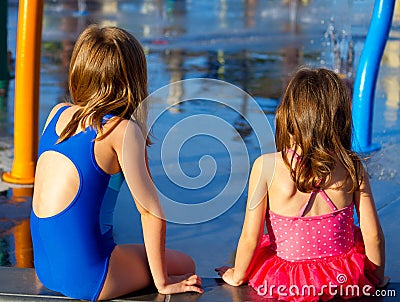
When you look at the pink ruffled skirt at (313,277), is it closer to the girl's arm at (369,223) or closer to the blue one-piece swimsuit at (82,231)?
the girl's arm at (369,223)

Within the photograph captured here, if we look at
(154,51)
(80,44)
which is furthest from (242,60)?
(80,44)

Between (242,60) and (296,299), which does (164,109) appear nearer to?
(242,60)

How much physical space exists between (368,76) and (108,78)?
336cm

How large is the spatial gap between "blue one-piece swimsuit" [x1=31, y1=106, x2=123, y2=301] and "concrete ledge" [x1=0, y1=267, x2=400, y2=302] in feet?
0.33

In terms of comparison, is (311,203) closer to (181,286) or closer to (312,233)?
(312,233)

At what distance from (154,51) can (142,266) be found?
7522 millimetres

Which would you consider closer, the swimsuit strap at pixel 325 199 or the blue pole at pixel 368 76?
the swimsuit strap at pixel 325 199

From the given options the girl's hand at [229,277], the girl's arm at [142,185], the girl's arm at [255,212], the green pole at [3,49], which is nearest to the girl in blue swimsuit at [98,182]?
the girl's arm at [142,185]

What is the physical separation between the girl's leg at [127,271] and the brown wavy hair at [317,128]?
662mm

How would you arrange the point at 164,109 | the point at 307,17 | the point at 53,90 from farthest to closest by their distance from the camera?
1. the point at 307,17
2. the point at 53,90
3. the point at 164,109

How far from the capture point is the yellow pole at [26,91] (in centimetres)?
504

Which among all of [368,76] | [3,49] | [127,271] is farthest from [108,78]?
[3,49]

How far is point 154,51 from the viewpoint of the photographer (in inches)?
404

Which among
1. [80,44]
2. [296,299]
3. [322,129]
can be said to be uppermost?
[80,44]
